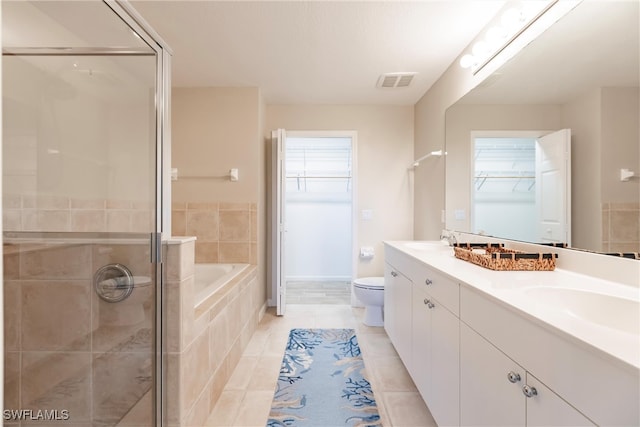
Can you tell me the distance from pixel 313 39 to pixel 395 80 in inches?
36.9

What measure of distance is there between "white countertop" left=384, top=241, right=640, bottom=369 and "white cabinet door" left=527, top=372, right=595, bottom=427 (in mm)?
156

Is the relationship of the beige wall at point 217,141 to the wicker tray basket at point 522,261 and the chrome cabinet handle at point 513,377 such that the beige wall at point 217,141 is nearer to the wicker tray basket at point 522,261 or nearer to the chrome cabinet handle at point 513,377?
the wicker tray basket at point 522,261

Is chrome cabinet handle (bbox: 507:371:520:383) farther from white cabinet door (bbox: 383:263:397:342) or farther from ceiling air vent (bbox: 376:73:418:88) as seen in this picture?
ceiling air vent (bbox: 376:73:418:88)

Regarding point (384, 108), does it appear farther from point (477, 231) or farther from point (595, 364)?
point (595, 364)

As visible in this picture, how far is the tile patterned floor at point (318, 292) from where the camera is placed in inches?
146

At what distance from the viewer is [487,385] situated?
96cm

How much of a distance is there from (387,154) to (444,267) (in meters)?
2.23

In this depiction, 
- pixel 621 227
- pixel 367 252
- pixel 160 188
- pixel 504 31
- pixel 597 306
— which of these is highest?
pixel 504 31

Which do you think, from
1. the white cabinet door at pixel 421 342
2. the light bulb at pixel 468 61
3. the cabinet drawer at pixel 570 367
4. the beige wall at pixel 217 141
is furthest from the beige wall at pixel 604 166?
the beige wall at pixel 217 141

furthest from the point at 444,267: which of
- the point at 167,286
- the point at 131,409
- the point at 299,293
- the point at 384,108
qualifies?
the point at 299,293

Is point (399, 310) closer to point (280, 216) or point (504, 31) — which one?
point (280, 216)

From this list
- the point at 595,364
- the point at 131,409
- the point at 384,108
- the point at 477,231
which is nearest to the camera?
the point at 595,364

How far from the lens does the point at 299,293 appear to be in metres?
4.01

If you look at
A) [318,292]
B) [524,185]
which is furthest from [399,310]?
[318,292]
